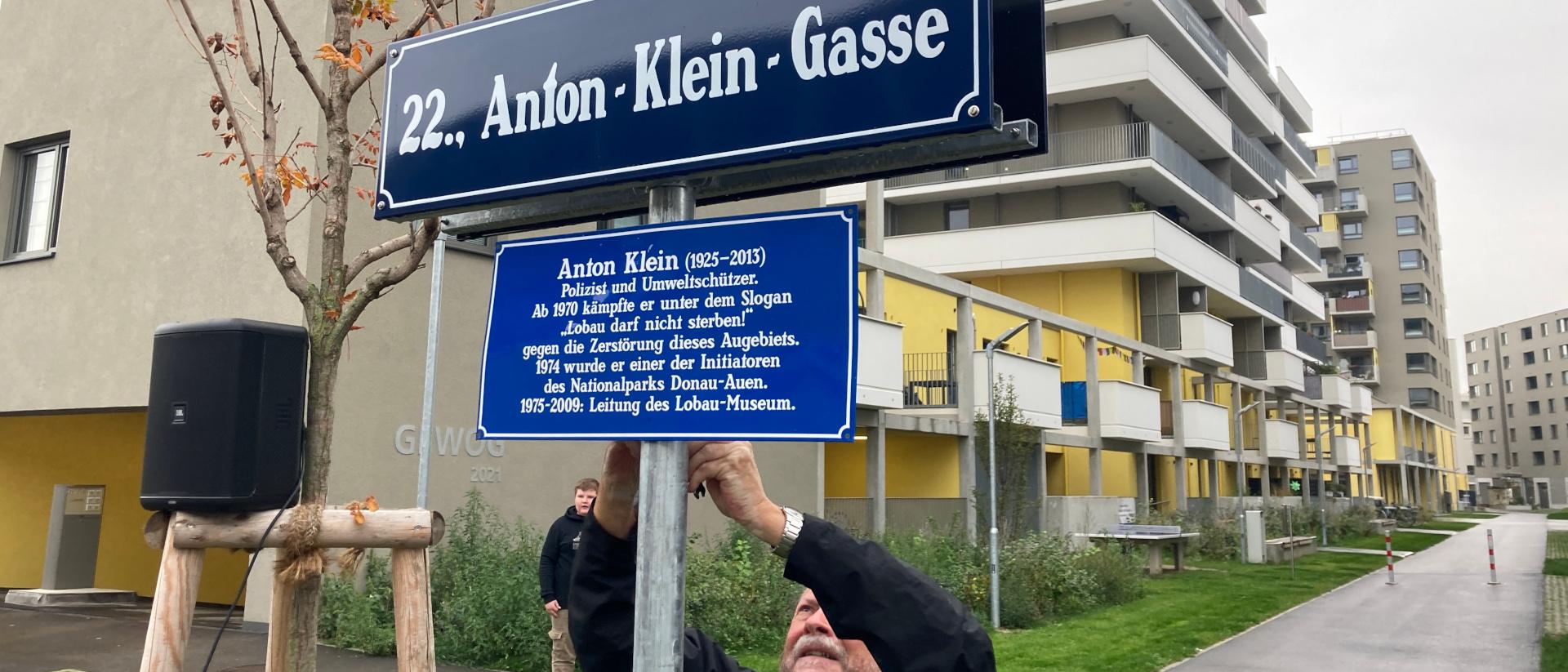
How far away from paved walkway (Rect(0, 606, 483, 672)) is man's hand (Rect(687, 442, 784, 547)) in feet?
28.0

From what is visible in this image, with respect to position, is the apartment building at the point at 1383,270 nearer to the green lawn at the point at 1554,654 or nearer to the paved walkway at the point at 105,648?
the green lawn at the point at 1554,654

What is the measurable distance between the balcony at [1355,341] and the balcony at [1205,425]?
51.7m

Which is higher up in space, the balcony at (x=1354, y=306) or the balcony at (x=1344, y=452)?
the balcony at (x=1354, y=306)

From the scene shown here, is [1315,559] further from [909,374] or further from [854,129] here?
[854,129]

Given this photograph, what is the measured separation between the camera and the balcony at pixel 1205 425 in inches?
1378

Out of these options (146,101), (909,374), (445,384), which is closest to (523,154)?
(445,384)

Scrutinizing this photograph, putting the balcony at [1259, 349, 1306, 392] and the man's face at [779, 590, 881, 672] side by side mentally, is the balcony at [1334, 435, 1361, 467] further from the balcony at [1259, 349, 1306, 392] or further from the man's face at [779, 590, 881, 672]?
the man's face at [779, 590, 881, 672]

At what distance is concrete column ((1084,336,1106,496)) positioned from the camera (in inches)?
1132

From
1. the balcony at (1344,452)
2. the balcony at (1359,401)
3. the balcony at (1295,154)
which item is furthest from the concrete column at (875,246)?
the balcony at (1359,401)

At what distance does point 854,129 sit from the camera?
6.69 ft

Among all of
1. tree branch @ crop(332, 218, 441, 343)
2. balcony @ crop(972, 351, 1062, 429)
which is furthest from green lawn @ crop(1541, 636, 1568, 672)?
tree branch @ crop(332, 218, 441, 343)

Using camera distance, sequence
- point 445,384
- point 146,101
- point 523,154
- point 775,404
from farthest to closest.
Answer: point 146,101
point 445,384
point 523,154
point 775,404

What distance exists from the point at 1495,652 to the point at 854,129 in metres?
15.1

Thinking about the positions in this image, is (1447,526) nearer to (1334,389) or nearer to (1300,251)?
(1334,389)
